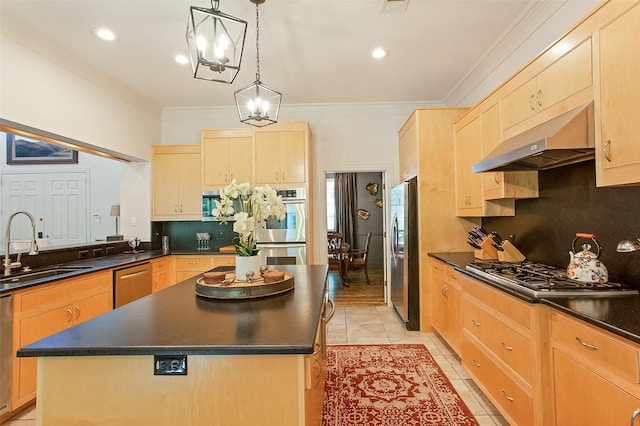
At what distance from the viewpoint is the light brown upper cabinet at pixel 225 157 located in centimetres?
418

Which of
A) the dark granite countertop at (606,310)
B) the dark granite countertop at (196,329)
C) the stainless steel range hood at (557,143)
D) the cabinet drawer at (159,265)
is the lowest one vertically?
the cabinet drawer at (159,265)

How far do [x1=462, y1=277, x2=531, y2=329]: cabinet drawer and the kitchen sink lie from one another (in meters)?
3.35

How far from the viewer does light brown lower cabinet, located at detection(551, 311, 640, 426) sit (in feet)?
3.62

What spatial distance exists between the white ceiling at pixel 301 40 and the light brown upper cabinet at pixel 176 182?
79 cm

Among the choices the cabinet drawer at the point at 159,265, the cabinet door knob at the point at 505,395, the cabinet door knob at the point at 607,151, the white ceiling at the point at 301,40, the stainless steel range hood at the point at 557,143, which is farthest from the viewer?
the cabinet drawer at the point at 159,265

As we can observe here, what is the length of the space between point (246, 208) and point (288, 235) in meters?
2.40

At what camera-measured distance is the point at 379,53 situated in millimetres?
3115

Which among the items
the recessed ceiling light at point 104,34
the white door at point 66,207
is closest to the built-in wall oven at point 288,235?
the recessed ceiling light at point 104,34

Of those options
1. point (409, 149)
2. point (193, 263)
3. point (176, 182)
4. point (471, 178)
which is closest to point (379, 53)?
point (409, 149)

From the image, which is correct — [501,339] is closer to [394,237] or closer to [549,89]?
[549,89]

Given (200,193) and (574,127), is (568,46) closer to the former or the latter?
(574,127)

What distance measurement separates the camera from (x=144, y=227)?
436cm

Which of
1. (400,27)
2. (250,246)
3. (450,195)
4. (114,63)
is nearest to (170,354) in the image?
(250,246)

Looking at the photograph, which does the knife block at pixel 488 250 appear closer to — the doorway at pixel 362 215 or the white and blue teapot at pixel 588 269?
the white and blue teapot at pixel 588 269
